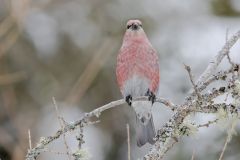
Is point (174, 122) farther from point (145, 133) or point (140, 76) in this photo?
point (140, 76)

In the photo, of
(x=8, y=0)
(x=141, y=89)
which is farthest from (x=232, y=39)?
(x=8, y=0)

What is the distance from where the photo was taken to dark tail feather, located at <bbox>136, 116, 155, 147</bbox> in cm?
383

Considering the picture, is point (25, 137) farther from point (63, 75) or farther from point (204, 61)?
point (204, 61)

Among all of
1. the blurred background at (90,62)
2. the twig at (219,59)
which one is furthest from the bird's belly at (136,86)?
the blurred background at (90,62)

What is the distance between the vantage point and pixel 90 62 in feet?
24.4

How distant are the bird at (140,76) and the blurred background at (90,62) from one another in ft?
8.93

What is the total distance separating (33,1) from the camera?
8039 mm

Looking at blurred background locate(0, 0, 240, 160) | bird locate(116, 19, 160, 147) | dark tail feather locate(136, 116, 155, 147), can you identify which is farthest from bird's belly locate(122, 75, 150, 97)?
blurred background locate(0, 0, 240, 160)

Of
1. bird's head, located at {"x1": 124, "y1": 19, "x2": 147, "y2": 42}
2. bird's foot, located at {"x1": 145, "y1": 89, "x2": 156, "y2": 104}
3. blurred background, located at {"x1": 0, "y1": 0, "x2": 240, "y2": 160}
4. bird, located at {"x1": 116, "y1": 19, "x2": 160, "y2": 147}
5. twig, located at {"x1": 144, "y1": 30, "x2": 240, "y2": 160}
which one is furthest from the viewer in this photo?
blurred background, located at {"x1": 0, "y1": 0, "x2": 240, "y2": 160}

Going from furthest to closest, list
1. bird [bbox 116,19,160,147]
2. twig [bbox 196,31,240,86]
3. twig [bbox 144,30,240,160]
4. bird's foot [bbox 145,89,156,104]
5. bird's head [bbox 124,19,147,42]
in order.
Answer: bird's head [bbox 124,19,147,42]
bird [bbox 116,19,160,147]
bird's foot [bbox 145,89,156,104]
twig [bbox 196,31,240,86]
twig [bbox 144,30,240,160]

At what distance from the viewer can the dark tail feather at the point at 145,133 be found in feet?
12.6

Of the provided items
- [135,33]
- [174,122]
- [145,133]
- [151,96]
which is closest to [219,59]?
[174,122]

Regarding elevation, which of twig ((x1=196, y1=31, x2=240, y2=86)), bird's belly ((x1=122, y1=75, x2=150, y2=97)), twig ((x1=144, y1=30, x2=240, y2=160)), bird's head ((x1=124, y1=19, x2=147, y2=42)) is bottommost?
twig ((x1=144, y1=30, x2=240, y2=160))

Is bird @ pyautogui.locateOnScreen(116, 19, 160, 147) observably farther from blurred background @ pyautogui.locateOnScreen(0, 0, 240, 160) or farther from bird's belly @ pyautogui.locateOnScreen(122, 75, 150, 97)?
blurred background @ pyautogui.locateOnScreen(0, 0, 240, 160)
